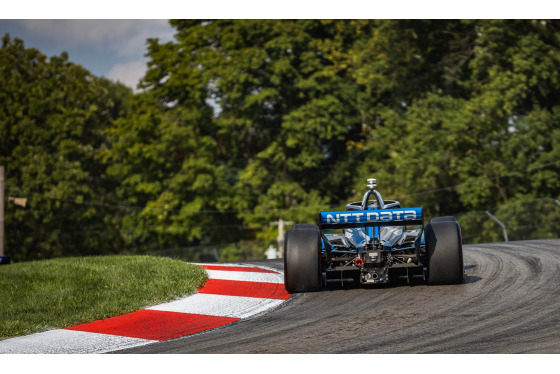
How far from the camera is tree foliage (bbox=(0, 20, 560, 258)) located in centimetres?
3086

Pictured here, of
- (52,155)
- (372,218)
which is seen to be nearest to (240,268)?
(372,218)

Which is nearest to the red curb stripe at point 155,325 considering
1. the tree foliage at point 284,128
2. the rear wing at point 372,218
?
the rear wing at point 372,218

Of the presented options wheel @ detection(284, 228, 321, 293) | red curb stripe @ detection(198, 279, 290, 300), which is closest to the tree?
red curb stripe @ detection(198, 279, 290, 300)

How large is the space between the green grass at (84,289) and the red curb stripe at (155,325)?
0.27m

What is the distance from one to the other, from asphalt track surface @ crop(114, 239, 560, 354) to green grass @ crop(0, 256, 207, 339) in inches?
69.3

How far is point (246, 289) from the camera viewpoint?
9773 mm

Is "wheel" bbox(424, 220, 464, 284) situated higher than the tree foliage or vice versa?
the tree foliage

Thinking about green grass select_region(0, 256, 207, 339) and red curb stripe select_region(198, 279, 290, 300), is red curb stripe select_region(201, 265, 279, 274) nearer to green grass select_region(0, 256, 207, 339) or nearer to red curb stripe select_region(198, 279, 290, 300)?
green grass select_region(0, 256, 207, 339)

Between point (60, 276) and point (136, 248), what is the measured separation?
3236cm

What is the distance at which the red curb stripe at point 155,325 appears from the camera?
6.96m

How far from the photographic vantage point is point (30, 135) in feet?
133

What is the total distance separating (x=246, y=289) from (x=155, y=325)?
8.30 ft

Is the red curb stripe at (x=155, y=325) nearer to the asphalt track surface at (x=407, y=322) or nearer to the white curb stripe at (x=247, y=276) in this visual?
the asphalt track surface at (x=407, y=322)
